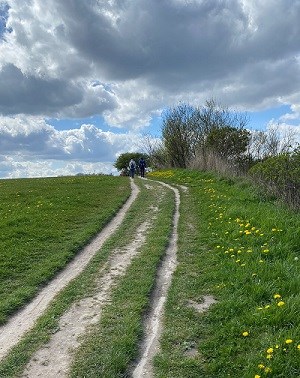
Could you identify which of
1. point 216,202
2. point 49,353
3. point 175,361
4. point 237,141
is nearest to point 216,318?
point 175,361

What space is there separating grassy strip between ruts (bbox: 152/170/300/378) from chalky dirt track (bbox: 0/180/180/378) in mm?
194

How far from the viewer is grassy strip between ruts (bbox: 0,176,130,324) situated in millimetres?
7547

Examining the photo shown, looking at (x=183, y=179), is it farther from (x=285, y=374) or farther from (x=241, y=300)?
(x=285, y=374)

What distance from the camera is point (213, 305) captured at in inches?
240

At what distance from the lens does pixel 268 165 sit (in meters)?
14.8

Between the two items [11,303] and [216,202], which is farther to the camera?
[216,202]

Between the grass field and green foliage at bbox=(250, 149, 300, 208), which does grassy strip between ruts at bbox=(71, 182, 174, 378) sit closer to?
the grass field

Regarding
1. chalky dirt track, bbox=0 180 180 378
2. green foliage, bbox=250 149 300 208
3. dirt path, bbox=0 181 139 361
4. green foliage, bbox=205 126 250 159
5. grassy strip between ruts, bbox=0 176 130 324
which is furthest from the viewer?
green foliage, bbox=205 126 250 159

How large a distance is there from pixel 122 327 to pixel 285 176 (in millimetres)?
9715

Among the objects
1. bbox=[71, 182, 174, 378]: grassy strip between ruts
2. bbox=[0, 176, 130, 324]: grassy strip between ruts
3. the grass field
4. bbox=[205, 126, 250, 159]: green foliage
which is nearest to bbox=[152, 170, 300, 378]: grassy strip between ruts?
the grass field

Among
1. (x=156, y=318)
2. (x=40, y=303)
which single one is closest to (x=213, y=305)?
(x=156, y=318)

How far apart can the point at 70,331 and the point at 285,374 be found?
2.97 meters

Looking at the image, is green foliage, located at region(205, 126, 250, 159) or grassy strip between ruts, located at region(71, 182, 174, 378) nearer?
grassy strip between ruts, located at region(71, 182, 174, 378)

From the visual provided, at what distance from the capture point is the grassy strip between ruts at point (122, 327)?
463cm
